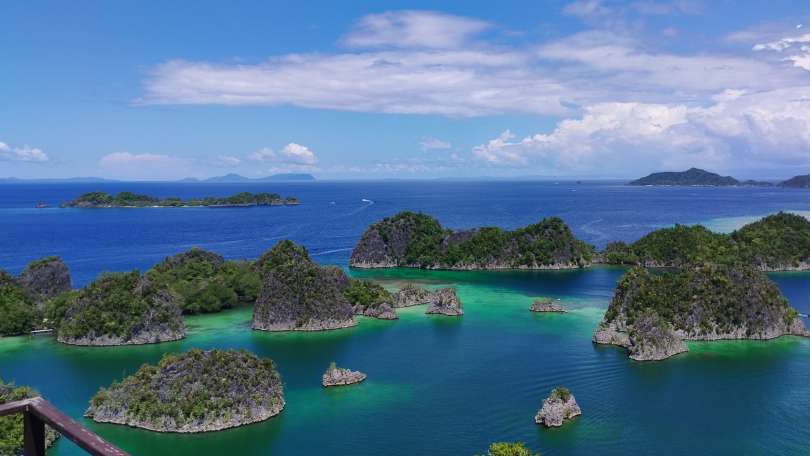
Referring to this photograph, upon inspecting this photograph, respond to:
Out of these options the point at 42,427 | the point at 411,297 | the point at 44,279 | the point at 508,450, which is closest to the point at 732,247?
the point at 411,297

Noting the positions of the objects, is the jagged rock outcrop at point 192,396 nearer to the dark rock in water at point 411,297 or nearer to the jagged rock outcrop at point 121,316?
the jagged rock outcrop at point 121,316

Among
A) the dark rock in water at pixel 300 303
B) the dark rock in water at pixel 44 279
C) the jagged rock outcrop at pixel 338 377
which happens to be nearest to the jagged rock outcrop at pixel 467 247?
the dark rock in water at pixel 300 303

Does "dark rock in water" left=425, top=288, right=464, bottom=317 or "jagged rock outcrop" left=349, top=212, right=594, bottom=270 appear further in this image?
"jagged rock outcrop" left=349, top=212, right=594, bottom=270

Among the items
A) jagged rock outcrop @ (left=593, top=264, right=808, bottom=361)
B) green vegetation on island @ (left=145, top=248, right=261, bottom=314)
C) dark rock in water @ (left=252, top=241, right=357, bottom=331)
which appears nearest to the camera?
jagged rock outcrop @ (left=593, top=264, right=808, bottom=361)

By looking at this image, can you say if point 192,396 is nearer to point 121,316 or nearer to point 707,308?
point 121,316

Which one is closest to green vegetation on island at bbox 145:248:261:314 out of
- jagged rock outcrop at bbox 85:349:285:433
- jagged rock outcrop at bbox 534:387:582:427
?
jagged rock outcrop at bbox 85:349:285:433

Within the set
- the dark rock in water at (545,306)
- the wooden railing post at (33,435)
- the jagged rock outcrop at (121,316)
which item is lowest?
the dark rock in water at (545,306)

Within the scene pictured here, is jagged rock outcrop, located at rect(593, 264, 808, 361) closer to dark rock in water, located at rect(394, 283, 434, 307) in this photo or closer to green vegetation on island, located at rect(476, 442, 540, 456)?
dark rock in water, located at rect(394, 283, 434, 307)
